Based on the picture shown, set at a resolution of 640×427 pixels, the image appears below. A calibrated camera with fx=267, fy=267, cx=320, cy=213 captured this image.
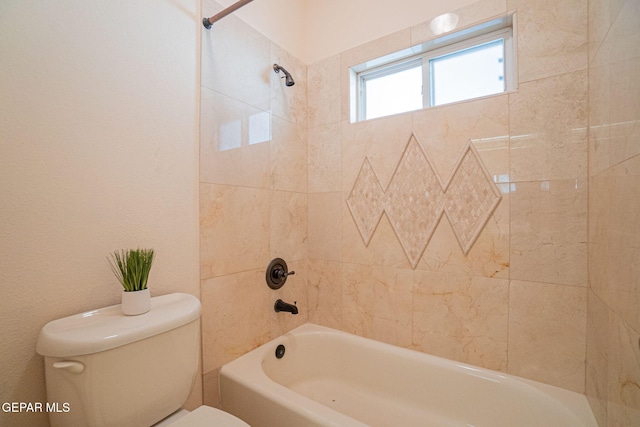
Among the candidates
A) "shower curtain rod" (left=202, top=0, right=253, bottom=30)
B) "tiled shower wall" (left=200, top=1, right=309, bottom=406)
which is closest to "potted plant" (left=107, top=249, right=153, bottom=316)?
"tiled shower wall" (left=200, top=1, right=309, bottom=406)

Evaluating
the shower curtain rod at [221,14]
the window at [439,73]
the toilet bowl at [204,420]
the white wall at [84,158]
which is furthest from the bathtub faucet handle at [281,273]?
the shower curtain rod at [221,14]

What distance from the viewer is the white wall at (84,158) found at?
0.79 meters

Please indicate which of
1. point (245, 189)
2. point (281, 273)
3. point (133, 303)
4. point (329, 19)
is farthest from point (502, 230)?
point (329, 19)

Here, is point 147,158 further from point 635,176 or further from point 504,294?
point 504,294

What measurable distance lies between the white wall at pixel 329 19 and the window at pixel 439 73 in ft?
0.52

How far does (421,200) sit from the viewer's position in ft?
4.93

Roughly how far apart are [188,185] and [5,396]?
0.86m

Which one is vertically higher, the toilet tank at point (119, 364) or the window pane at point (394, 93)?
the window pane at point (394, 93)

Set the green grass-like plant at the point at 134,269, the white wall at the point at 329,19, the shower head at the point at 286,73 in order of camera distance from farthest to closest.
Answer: the shower head at the point at 286,73
the white wall at the point at 329,19
the green grass-like plant at the point at 134,269

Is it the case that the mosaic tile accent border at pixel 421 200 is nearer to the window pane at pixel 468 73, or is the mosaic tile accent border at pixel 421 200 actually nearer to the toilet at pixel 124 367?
the window pane at pixel 468 73

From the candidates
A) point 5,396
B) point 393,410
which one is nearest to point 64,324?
point 5,396

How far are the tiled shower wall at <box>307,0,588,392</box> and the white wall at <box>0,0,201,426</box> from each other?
3.34 feet

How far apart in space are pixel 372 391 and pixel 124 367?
1.32m

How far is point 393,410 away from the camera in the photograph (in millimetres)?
A: 1472
